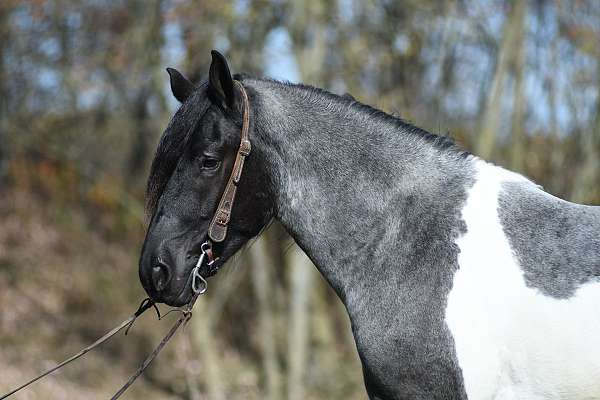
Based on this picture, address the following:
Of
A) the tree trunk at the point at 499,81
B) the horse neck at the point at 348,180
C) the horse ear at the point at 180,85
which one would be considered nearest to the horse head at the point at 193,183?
the horse neck at the point at 348,180

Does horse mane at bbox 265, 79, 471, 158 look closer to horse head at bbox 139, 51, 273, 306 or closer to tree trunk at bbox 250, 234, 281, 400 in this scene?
horse head at bbox 139, 51, 273, 306

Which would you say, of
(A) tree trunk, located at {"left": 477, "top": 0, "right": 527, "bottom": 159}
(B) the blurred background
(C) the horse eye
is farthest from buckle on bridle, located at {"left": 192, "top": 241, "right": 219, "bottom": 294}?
(A) tree trunk, located at {"left": 477, "top": 0, "right": 527, "bottom": 159}

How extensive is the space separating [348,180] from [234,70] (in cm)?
585

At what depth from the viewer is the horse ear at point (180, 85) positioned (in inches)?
144

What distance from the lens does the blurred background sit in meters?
9.10

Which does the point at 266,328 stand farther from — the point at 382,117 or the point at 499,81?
the point at 382,117

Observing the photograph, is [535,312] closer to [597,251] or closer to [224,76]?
[597,251]

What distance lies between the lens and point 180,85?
3.68 metres

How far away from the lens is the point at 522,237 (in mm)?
3082

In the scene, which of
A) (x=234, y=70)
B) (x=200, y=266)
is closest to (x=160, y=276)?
(x=200, y=266)

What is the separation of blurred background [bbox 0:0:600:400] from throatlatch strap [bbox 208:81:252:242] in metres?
4.85

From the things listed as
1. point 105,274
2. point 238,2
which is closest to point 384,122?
point 238,2

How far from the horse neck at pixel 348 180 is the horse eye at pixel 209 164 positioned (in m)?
0.22

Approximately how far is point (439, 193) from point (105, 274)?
12.5 meters
